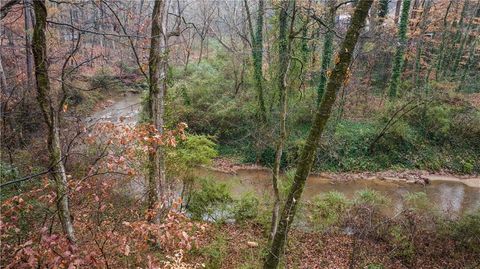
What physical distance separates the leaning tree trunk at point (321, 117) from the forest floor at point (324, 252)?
2.98m

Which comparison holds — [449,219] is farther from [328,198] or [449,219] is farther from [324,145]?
[324,145]

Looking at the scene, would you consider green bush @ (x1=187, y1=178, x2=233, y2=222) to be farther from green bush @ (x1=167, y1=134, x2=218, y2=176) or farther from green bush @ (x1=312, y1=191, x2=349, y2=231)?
green bush @ (x1=312, y1=191, x2=349, y2=231)

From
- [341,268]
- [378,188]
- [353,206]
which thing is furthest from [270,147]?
[341,268]

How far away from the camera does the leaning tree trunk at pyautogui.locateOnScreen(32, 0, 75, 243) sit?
3.89 metres

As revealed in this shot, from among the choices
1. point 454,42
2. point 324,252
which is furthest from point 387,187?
point 454,42

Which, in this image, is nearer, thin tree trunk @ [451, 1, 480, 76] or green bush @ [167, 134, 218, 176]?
A: green bush @ [167, 134, 218, 176]

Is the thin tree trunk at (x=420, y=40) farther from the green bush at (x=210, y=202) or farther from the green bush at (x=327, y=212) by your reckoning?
the green bush at (x=210, y=202)

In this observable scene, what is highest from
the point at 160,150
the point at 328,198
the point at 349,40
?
the point at 349,40

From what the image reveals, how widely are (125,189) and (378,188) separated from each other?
1069 centimetres

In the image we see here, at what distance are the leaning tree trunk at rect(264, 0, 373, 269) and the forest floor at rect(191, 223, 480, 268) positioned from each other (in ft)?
9.76

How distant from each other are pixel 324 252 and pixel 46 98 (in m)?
8.36

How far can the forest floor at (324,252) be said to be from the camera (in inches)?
334

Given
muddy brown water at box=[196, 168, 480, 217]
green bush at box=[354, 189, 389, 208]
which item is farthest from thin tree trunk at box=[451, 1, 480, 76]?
green bush at box=[354, 189, 389, 208]

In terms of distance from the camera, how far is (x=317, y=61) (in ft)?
59.3
